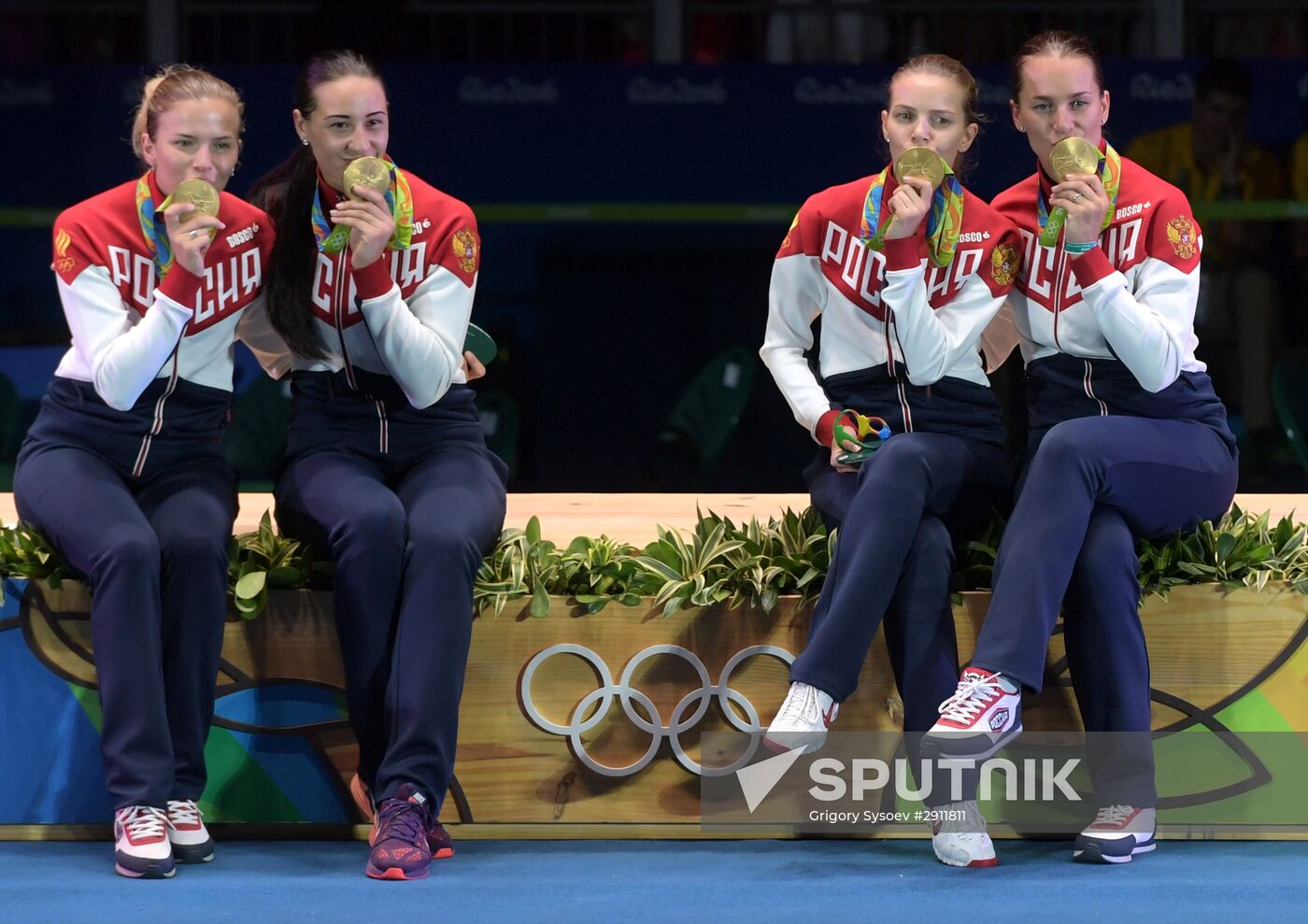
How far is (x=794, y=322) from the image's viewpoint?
10.6 ft

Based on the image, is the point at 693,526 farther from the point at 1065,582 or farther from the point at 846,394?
the point at 1065,582

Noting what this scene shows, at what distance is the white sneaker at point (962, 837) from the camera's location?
285 cm

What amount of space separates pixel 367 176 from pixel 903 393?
Result: 3.30ft

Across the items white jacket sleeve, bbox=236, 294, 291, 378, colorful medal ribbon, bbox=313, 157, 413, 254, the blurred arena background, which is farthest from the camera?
the blurred arena background

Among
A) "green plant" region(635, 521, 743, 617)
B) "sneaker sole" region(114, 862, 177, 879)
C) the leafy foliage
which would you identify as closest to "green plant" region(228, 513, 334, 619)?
the leafy foliage

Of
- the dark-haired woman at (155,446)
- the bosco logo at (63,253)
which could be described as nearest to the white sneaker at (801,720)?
the dark-haired woman at (155,446)

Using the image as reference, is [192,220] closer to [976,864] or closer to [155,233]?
[155,233]

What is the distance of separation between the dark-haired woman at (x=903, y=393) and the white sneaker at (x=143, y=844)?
0.97 m

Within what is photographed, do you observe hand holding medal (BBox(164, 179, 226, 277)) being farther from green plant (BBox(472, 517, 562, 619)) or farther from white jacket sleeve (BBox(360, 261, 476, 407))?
green plant (BBox(472, 517, 562, 619))

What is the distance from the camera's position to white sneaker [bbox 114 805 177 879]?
9.09 feet

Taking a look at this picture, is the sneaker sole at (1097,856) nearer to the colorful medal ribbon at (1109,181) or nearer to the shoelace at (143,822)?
the colorful medal ribbon at (1109,181)

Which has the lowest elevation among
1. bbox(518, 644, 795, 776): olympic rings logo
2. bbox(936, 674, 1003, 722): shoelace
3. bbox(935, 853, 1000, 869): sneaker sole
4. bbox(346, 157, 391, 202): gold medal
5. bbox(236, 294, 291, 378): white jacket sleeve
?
bbox(935, 853, 1000, 869): sneaker sole

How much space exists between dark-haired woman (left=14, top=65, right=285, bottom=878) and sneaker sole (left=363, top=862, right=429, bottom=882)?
314 mm

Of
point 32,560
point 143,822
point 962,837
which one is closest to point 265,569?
point 32,560
